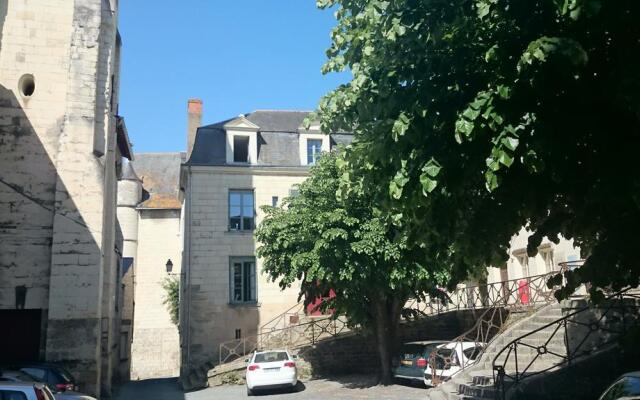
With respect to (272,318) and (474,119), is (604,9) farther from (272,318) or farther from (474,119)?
(272,318)

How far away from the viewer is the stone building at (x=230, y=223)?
2323 centimetres

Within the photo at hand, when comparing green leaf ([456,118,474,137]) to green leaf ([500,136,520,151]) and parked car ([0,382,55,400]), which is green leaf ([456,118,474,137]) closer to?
green leaf ([500,136,520,151])

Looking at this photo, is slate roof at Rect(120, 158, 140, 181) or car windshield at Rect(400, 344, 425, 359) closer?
car windshield at Rect(400, 344, 425, 359)

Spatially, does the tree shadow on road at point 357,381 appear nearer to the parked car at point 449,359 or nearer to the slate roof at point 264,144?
the parked car at point 449,359

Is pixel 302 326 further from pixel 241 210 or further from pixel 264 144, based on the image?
pixel 264 144

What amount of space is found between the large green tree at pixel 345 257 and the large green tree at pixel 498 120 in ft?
24.7

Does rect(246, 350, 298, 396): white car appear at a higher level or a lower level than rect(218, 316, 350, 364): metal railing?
lower

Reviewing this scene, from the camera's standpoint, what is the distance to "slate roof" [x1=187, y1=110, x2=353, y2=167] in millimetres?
25141

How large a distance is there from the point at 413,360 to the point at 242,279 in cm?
1040

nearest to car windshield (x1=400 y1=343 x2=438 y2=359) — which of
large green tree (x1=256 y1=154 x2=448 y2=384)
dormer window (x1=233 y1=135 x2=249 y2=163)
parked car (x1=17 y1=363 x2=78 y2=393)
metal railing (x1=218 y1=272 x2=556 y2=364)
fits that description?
large green tree (x1=256 y1=154 x2=448 y2=384)

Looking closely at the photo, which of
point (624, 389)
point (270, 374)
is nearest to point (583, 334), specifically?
point (624, 389)

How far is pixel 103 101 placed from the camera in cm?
1742

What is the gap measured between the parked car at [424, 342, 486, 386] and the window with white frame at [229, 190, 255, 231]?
1205 cm

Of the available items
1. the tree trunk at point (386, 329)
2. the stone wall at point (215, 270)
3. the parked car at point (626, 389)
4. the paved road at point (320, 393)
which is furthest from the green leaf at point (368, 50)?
the stone wall at point (215, 270)
